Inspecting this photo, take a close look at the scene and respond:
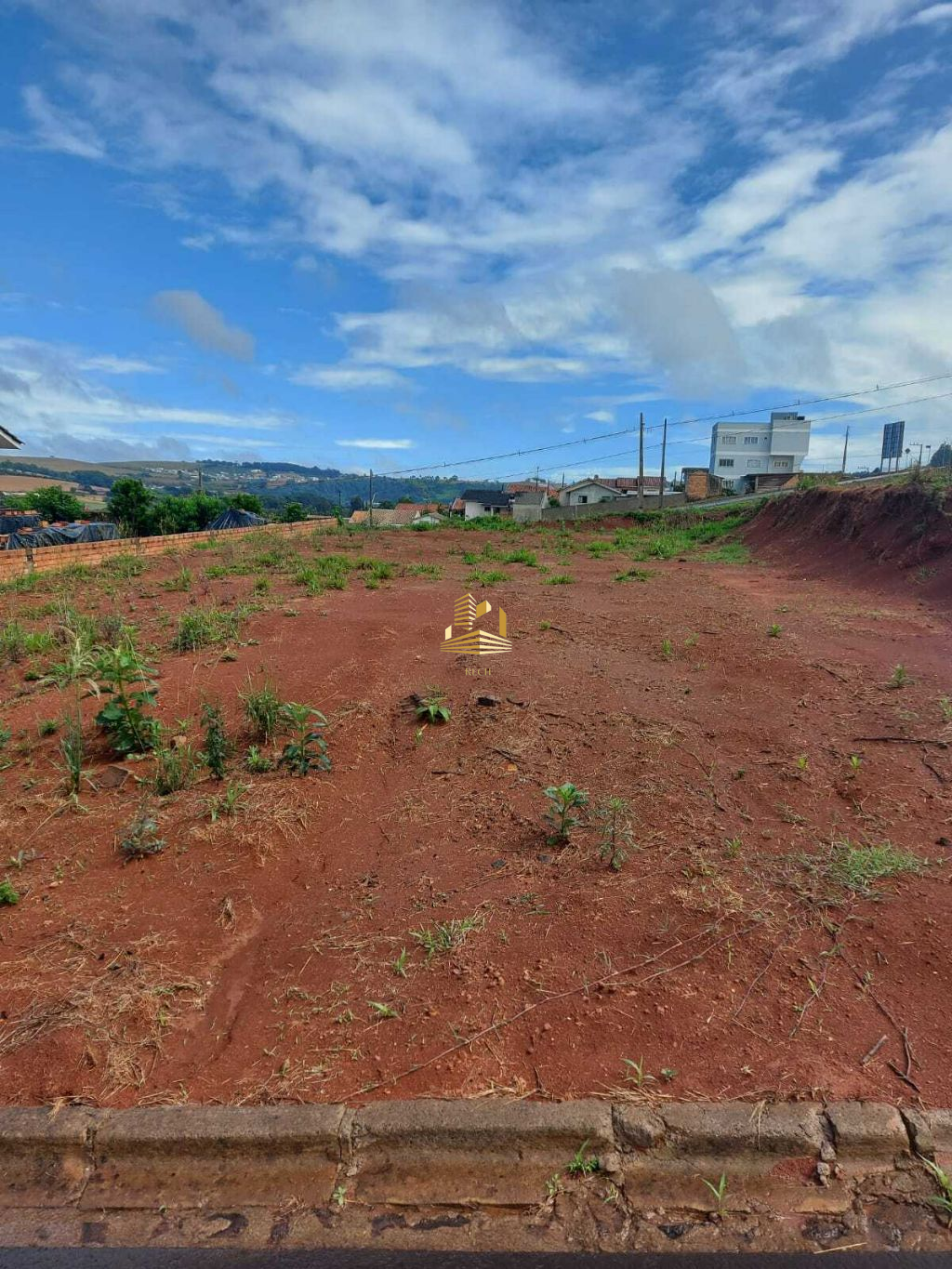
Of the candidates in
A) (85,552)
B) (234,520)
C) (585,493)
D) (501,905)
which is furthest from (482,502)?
(501,905)

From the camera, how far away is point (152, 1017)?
2.18 meters

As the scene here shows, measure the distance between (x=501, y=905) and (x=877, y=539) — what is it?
Answer: 13781mm

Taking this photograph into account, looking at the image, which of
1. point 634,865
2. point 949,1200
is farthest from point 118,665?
point 949,1200

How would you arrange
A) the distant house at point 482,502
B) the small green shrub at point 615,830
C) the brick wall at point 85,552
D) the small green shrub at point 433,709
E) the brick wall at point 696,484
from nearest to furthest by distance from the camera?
the small green shrub at point 615,830, the small green shrub at point 433,709, the brick wall at point 85,552, the brick wall at point 696,484, the distant house at point 482,502

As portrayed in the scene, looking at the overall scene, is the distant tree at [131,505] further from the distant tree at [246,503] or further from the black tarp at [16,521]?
the distant tree at [246,503]

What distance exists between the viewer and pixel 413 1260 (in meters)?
1.54

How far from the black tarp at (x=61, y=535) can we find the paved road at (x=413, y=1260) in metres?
18.2

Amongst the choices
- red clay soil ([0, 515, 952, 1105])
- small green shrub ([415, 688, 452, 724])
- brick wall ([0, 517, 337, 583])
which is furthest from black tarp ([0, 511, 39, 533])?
small green shrub ([415, 688, 452, 724])

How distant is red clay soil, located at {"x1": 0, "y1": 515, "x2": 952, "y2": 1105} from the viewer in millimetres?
1991

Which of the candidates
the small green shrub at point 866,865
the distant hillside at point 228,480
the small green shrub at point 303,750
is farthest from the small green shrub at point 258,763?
the distant hillside at point 228,480

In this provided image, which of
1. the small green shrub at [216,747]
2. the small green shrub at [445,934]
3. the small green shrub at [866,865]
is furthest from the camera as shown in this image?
the small green shrub at [216,747]

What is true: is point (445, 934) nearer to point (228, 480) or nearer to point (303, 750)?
point (303, 750)

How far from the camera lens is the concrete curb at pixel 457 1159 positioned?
5.50 ft

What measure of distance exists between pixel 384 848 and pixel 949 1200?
7.63 ft
